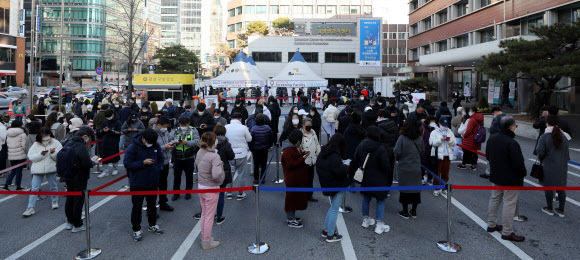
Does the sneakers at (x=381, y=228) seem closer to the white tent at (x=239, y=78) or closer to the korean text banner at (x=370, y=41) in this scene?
the white tent at (x=239, y=78)

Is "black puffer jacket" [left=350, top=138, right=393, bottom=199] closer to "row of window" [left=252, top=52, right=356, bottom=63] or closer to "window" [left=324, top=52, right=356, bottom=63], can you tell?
"row of window" [left=252, top=52, right=356, bottom=63]

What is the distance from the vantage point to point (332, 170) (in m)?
6.06

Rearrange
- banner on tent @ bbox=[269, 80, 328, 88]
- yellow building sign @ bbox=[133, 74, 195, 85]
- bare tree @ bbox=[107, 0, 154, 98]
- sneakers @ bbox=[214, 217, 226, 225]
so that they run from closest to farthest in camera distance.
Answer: sneakers @ bbox=[214, 217, 226, 225]
banner on tent @ bbox=[269, 80, 328, 88]
bare tree @ bbox=[107, 0, 154, 98]
yellow building sign @ bbox=[133, 74, 195, 85]

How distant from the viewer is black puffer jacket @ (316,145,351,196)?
19.8 feet

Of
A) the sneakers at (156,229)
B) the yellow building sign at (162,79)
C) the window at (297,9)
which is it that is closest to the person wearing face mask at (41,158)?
the sneakers at (156,229)

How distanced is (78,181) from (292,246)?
3668mm

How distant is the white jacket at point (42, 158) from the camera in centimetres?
752

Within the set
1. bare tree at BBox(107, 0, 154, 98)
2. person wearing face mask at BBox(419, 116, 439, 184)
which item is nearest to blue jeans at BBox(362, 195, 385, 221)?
person wearing face mask at BBox(419, 116, 439, 184)

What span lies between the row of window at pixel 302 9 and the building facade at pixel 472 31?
33.1 metres

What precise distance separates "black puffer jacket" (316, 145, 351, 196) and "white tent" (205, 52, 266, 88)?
14242 mm

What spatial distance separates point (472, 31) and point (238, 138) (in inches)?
1436

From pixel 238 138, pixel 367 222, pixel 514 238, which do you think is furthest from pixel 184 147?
pixel 514 238

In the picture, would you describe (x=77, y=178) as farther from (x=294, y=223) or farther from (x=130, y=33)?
(x=130, y=33)

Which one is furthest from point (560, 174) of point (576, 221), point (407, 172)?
point (407, 172)
